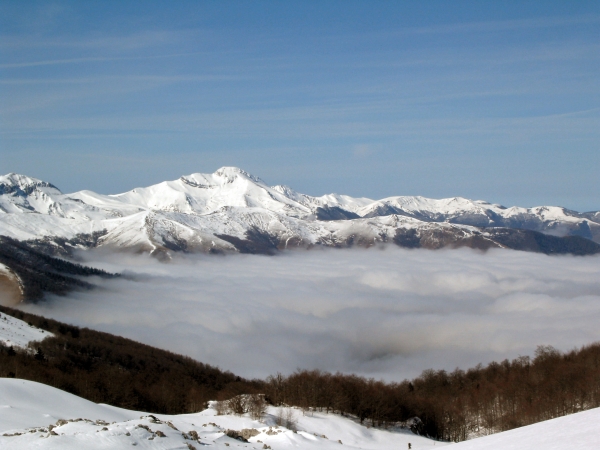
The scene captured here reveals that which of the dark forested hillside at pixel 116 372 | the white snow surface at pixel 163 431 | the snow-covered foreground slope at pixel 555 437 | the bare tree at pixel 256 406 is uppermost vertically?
the snow-covered foreground slope at pixel 555 437

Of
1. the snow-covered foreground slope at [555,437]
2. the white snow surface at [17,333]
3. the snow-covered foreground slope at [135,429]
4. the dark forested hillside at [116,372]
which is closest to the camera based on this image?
the snow-covered foreground slope at [555,437]

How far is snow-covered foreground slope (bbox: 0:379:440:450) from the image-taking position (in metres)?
30.6

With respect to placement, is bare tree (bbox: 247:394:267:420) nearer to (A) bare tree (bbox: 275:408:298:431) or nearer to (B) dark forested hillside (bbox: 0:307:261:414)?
(A) bare tree (bbox: 275:408:298:431)

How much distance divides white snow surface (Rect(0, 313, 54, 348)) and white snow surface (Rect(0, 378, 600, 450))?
86.6 metres

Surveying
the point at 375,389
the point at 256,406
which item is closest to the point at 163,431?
the point at 256,406

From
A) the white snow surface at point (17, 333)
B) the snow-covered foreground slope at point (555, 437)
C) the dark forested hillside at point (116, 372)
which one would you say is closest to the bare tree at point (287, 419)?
the dark forested hillside at point (116, 372)

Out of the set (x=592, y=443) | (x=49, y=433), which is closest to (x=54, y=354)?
(x=49, y=433)

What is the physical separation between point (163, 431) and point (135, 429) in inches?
133

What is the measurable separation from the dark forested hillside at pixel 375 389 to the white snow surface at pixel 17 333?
4160 millimetres

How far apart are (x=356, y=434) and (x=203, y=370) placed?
366 feet

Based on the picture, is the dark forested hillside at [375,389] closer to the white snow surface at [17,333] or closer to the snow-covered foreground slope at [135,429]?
the white snow surface at [17,333]

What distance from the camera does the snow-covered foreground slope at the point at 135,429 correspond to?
30.6 meters

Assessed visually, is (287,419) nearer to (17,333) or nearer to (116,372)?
(116,372)

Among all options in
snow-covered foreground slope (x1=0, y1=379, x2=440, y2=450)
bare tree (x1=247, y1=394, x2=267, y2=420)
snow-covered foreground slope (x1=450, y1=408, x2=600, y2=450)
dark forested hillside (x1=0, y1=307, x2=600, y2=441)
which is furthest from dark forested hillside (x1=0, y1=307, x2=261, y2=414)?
snow-covered foreground slope (x1=450, y1=408, x2=600, y2=450)
